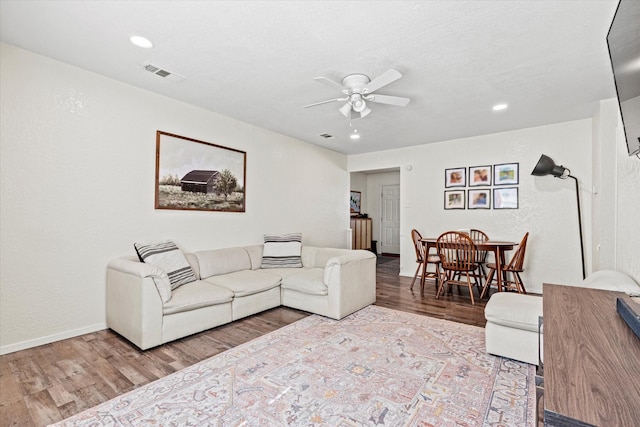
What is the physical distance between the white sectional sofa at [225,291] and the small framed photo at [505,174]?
2.62 m

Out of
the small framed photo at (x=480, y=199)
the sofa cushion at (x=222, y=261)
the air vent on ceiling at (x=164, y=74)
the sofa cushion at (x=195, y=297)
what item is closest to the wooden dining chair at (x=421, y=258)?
the small framed photo at (x=480, y=199)

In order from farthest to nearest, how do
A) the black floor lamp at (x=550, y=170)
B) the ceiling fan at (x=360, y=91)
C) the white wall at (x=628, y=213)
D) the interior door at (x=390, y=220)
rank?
the interior door at (x=390, y=220) → the black floor lamp at (x=550, y=170) → the ceiling fan at (x=360, y=91) → the white wall at (x=628, y=213)

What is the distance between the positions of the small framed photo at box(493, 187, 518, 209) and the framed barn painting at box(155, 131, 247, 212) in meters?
3.90

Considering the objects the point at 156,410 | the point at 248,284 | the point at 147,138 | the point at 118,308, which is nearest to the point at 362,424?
the point at 156,410

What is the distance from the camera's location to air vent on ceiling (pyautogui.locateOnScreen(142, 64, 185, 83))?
2679 mm

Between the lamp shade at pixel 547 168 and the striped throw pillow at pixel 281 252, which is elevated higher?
the lamp shade at pixel 547 168

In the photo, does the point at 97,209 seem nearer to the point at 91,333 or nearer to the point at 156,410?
the point at 91,333

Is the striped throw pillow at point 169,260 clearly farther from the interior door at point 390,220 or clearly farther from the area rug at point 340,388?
the interior door at point 390,220

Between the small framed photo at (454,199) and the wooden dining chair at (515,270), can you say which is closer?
the wooden dining chair at (515,270)

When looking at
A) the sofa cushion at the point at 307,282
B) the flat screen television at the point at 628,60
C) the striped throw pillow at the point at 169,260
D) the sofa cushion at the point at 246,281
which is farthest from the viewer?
the sofa cushion at the point at 307,282

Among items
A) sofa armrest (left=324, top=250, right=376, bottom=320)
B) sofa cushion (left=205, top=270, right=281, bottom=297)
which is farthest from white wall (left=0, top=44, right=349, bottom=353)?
sofa armrest (left=324, top=250, right=376, bottom=320)

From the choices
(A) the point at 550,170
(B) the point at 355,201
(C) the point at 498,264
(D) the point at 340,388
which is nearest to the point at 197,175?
(D) the point at 340,388

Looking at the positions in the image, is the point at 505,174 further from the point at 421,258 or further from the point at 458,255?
the point at 421,258

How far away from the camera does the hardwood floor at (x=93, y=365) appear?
1.74 meters
